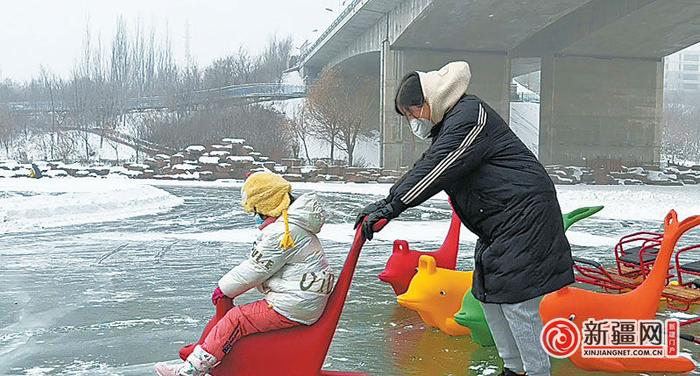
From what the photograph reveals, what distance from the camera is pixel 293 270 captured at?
304 centimetres

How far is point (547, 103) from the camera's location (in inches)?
1292

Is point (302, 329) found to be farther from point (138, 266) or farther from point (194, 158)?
point (194, 158)

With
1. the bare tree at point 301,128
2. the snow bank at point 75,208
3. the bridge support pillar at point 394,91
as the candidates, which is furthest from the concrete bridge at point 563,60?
the snow bank at point 75,208

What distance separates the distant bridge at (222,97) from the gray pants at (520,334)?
49.5 m

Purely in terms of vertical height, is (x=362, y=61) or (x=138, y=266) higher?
(x=362, y=61)

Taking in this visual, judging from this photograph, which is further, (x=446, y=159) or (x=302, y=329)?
(x=302, y=329)

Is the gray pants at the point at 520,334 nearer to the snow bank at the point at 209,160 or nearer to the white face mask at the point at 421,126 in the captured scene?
the white face mask at the point at 421,126

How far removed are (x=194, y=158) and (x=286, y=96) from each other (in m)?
19.4

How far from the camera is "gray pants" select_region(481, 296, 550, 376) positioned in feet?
8.99

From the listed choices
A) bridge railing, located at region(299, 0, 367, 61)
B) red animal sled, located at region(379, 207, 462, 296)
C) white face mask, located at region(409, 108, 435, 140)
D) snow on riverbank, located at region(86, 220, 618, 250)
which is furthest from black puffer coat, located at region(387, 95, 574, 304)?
bridge railing, located at region(299, 0, 367, 61)

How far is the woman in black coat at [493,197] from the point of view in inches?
104

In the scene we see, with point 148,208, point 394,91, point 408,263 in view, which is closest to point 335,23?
point 394,91

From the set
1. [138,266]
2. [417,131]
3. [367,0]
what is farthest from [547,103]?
[417,131]

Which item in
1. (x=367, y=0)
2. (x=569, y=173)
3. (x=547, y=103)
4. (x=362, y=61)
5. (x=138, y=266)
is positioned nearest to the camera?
(x=138, y=266)
